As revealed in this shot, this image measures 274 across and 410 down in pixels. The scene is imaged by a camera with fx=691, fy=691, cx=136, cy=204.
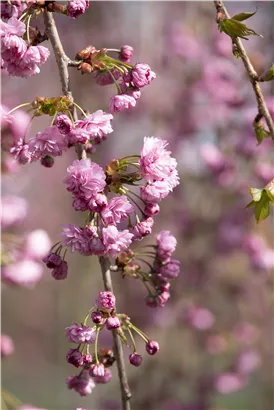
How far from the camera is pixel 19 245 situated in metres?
2.47

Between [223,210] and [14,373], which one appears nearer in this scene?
[223,210]

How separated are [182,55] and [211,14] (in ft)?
1.38

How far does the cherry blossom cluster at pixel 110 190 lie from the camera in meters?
→ 1.25

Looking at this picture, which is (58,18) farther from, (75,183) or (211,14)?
(75,183)

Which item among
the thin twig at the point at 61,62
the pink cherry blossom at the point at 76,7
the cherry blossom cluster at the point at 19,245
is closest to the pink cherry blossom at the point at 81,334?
the thin twig at the point at 61,62

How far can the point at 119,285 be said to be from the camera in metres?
4.88

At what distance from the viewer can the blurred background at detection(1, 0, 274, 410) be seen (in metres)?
4.11

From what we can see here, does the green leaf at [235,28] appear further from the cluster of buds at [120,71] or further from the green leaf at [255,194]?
the green leaf at [255,194]

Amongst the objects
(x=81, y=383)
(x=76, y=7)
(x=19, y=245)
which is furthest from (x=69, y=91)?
(x=19, y=245)

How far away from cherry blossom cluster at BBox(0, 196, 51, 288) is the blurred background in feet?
3.99

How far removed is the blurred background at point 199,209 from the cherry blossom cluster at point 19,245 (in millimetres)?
1216

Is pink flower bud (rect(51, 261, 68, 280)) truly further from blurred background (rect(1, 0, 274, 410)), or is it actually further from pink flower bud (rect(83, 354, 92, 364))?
blurred background (rect(1, 0, 274, 410))

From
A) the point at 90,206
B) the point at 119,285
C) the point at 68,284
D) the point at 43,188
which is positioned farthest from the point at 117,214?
the point at 43,188

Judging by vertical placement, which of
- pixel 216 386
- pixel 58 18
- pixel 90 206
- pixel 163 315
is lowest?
pixel 90 206
